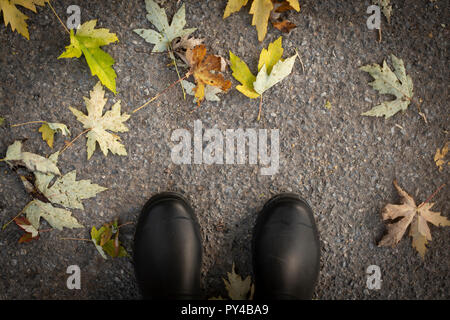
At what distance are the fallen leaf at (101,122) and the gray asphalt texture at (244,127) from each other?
2.0 inches

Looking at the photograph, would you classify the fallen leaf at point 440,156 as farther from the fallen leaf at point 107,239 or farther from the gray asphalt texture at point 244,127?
the fallen leaf at point 107,239

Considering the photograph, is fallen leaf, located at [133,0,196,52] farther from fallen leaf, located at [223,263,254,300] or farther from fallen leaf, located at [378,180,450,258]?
fallen leaf, located at [378,180,450,258]

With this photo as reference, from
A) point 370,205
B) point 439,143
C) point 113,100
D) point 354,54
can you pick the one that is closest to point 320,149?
point 370,205

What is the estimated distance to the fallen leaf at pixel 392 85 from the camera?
5.01 ft

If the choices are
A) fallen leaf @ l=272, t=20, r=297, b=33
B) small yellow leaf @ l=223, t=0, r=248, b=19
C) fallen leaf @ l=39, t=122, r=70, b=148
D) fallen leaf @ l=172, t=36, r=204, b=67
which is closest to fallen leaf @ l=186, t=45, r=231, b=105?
fallen leaf @ l=172, t=36, r=204, b=67

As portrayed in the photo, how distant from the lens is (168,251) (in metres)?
1.52

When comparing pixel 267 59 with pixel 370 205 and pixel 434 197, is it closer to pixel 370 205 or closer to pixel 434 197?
pixel 370 205

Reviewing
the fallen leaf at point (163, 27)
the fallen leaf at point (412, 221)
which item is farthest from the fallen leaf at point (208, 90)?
the fallen leaf at point (412, 221)

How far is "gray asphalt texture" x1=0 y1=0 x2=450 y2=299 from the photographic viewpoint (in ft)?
5.03

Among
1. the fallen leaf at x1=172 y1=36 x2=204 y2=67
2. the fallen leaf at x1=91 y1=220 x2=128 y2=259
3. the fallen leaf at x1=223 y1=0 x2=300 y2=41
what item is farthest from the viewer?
the fallen leaf at x1=91 y1=220 x2=128 y2=259

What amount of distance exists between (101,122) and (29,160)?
1.32ft

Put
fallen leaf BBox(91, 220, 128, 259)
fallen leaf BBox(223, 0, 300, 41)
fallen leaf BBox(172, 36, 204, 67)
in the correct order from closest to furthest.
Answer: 1. fallen leaf BBox(223, 0, 300, 41)
2. fallen leaf BBox(172, 36, 204, 67)
3. fallen leaf BBox(91, 220, 128, 259)

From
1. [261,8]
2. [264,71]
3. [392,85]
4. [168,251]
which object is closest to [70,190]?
[168,251]

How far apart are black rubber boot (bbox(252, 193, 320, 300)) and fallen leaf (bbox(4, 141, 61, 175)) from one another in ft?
3.44
